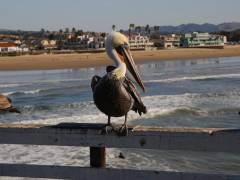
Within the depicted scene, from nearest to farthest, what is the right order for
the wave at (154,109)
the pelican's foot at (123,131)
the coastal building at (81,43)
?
the pelican's foot at (123,131), the wave at (154,109), the coastal building at (81,43)

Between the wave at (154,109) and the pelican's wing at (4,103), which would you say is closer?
the pelican's wing at (4,103)

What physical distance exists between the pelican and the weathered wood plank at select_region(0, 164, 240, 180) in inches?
15.2

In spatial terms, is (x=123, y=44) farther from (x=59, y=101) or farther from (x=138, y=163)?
(x=59, y=101)

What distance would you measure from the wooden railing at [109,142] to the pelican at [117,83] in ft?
0.61

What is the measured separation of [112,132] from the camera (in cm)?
397

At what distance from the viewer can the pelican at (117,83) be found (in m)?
4.13

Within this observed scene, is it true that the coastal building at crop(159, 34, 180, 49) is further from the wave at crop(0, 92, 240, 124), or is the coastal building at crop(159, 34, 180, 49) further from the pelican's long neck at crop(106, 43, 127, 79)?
the pelican's long neck at crop(106, 43, 127, 79)

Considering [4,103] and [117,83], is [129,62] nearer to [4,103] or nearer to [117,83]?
[117,83]

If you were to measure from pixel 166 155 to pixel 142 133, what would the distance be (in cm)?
Result: 585

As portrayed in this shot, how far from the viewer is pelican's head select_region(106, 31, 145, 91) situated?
418 centimetres

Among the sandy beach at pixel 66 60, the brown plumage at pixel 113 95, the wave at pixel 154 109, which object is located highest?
the brown plumage at pixel 113 95

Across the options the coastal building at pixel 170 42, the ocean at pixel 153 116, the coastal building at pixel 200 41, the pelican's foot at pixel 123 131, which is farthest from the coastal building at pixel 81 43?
the pelican's foot at pixel 123 131

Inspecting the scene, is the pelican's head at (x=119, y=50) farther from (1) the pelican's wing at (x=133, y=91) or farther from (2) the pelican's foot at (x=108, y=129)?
(2) the pelican's foot at (x=108, y=129)

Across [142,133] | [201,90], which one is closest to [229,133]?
[142,133]
